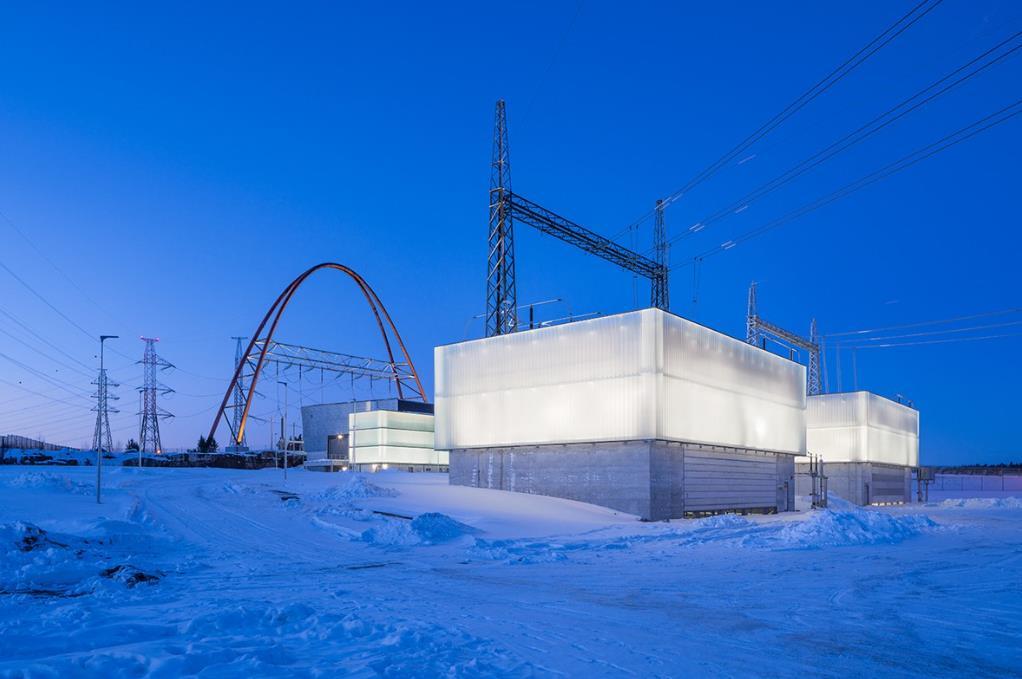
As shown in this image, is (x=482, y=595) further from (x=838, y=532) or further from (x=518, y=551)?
(x=838, y=532)

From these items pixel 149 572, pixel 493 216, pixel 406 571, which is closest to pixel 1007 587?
pixel 406 571

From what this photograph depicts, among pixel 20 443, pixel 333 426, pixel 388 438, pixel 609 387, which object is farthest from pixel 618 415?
pixel 20 443

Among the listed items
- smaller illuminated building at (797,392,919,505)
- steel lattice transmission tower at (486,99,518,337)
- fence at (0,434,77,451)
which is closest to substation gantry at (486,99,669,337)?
steel lattice transmission tower at (486,99,518,337)

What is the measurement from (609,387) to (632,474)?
12.6 feet

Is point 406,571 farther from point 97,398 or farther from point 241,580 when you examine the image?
point 97,398

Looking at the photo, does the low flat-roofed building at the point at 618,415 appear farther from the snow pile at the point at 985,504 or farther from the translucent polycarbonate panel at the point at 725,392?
the snow pile at the point at 985,504

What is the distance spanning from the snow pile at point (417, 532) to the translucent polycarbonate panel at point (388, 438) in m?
47.9

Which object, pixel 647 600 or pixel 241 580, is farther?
pixel 241 580

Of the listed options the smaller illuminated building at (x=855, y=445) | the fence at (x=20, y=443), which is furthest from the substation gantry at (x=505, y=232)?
the fence at (x=20, y=443)

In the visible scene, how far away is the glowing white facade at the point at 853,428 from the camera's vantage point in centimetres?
5594

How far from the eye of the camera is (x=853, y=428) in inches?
2211

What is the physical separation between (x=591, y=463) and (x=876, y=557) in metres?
13.8

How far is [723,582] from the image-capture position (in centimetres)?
1452

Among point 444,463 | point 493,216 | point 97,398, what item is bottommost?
point 444,463
